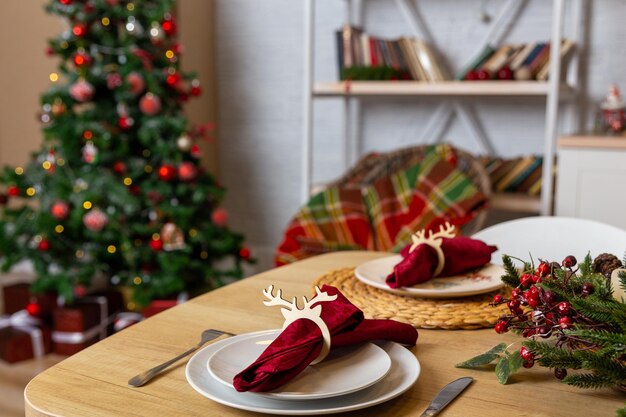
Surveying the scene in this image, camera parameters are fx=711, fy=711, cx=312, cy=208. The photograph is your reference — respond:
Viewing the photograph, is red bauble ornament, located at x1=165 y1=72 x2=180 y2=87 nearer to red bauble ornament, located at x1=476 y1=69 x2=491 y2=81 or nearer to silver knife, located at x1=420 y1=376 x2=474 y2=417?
red bauble ornament, located at x1=476 y1=69 x2=491 y2=81

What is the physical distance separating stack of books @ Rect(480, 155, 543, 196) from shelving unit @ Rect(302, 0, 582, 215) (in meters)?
0.07

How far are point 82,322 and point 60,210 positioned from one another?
0.47 meters

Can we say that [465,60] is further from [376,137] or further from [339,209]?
[339,209]

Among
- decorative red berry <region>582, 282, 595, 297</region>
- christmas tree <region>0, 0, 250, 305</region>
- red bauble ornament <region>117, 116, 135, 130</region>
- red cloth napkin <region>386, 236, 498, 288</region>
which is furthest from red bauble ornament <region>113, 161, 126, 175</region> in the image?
decorative red berry <region>582, 282, 595, 297</region>

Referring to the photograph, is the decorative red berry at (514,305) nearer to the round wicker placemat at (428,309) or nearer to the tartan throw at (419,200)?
the round wicker placemat at (428,309)

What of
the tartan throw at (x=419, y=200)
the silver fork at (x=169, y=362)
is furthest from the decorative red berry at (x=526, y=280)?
the tartan throw at (x=419, y=200)

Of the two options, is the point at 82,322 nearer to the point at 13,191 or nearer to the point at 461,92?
the point at 13,191

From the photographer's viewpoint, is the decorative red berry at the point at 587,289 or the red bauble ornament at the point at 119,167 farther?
the red bauble ornament at the point at 119,167

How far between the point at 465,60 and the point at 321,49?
776mm

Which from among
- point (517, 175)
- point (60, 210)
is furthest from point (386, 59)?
point (60, 210)

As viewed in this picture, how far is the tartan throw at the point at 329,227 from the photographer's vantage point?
268 cm

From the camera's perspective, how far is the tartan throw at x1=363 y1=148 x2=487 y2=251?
8.62ft

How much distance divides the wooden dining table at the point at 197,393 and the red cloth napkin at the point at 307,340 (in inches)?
1.6

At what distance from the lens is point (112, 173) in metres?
2.97
